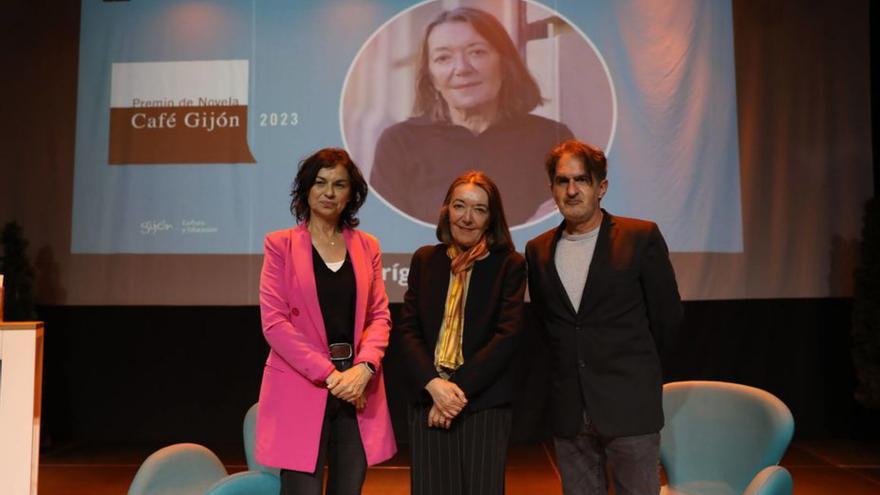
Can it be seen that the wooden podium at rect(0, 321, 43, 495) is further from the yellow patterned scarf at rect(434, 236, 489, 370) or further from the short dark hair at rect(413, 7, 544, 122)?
the short dark hair at rect(413, 7, 544, 122)

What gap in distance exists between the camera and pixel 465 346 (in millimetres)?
2070

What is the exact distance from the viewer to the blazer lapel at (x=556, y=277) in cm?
201

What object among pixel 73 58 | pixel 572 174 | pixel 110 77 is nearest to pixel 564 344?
pixel 572 174

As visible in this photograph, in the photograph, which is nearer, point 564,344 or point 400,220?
point 564,344

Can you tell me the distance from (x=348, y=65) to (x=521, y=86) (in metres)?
1.16

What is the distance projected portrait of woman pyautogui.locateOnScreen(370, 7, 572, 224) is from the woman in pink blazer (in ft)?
7.00

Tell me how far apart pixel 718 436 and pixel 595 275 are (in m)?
0.91

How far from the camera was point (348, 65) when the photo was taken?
173 inches

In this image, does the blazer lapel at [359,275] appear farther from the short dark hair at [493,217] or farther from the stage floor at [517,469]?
the stage floor at [517,469]

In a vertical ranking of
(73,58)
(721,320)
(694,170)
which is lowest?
(721,320)

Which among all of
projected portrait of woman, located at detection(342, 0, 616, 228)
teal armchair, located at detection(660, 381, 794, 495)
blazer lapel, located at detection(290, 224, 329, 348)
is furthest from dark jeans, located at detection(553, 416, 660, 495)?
projected portrait of woman, located at detection(342, 0, 616, 228)

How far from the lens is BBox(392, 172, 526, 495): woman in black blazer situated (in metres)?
2.02

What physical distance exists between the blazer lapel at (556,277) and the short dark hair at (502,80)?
231 centimetres

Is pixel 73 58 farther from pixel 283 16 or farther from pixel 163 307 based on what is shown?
pixel 163 307
